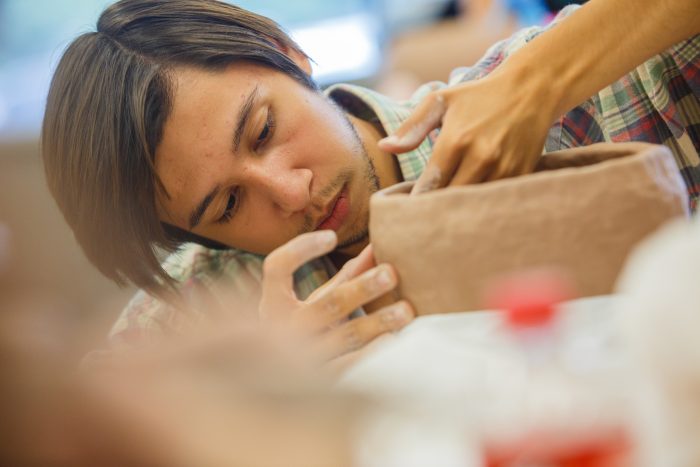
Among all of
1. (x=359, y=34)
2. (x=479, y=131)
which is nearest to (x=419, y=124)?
(x=479, y=131)

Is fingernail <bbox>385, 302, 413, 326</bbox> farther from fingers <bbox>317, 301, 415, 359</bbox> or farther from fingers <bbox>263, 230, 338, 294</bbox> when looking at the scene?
fingers <bbox>263, 230, 338, 294</bbox>

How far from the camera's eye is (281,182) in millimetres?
1026

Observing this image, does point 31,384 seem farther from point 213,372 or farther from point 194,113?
point 194,113

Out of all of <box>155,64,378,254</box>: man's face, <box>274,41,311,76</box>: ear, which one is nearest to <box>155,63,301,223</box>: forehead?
<box>155,64,378,254</box>: man's face

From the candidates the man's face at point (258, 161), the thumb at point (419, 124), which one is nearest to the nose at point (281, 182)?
the man's face at point (258, 161)

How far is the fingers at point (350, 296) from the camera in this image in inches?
27.9

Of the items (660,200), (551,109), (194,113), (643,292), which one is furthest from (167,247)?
(643,292)

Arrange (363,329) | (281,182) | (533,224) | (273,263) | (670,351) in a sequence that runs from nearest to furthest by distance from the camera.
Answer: (670,351)
(533,224)
(363,329)
(273,263)
(281,182)

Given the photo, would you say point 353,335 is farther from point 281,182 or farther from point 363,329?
point 281,182

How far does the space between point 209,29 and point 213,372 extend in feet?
3.30

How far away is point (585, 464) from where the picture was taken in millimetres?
315

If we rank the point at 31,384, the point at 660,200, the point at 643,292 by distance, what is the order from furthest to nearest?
1. the point at 660,200
2. the point at 643,292
3. the point at 31,384

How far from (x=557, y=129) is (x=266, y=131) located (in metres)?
0.47

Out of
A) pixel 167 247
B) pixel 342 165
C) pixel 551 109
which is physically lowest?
pixel 167 247
